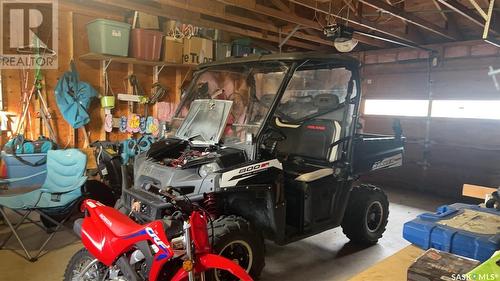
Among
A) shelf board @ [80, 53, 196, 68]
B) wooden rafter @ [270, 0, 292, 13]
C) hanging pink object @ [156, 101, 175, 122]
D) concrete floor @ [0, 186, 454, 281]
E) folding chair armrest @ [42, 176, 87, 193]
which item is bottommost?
concrete floor @ [0, 186, 454, 281]

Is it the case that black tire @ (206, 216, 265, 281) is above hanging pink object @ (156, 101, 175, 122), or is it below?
below

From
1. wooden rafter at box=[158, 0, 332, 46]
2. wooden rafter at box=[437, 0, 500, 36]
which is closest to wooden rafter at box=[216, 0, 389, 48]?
wooden rafter at box=[158, 0, 332, 46]

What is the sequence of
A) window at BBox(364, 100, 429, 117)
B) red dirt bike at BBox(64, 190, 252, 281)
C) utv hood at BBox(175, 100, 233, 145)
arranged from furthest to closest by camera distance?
window at BBox(364, 100, 429, 117), utv hood at BBox(175, 100, 233, 145), red dirt bike at BBox(64, 190, 252, 281)

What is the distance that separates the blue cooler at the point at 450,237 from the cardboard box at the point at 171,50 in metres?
4.15

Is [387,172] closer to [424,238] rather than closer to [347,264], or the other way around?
[347,264]

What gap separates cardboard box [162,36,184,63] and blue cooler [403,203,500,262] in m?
4.15

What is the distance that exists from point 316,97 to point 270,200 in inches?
52.1

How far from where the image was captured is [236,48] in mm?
5684

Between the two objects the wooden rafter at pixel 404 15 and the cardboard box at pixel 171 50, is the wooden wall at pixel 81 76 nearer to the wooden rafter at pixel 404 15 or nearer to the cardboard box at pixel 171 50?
the cardboard box at pixel 171 50

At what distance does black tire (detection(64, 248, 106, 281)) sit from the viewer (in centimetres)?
215

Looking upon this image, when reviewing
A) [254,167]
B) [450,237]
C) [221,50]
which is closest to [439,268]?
[450,237]

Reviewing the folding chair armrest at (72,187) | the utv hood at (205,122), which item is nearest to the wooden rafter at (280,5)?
the utv hood at (205,122)

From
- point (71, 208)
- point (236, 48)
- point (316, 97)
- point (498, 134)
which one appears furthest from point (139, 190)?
point (498, 134)

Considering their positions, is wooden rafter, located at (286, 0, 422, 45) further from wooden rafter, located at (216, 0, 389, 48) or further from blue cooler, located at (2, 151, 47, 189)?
blue cooler, located at (2, 151, 47, 189)
